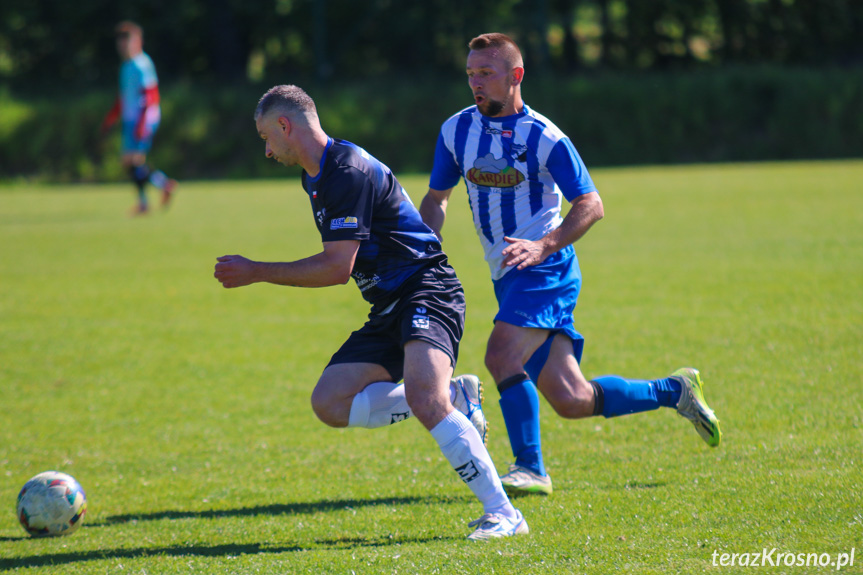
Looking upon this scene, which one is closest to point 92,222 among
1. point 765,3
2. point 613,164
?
point 613,164

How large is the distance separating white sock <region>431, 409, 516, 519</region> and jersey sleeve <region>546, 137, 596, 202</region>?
1.31 meters

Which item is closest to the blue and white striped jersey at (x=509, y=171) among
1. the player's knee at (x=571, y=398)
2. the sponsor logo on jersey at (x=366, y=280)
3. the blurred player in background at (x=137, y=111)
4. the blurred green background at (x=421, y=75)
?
the player's knee at (x=571, y=398)

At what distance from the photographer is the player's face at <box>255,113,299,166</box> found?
4.09 m

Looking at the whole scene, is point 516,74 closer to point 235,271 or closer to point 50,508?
point 235,271

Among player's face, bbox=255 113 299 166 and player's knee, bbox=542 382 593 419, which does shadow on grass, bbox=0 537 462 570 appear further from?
player's face, bbox=255 113 299 166

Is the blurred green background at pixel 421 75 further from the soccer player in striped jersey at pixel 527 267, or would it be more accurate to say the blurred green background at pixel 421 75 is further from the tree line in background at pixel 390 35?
the soccer player in striped jersey at pixel 527 267

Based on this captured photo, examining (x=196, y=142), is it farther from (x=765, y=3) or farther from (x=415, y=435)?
(x=415, y=435)

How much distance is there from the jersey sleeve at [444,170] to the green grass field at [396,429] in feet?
4.95

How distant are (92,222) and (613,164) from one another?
17.5 meters

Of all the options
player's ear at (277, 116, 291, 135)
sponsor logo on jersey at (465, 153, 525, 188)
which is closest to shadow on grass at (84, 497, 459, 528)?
sponsor logo on jersey at (465, 153, 525, 188)

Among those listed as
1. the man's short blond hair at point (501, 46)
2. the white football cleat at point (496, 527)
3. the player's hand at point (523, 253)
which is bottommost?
the white football cleat at point (496, 527)

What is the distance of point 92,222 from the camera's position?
17031mm

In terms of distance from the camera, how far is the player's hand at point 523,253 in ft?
13.7

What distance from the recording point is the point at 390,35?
3753 centimetres
